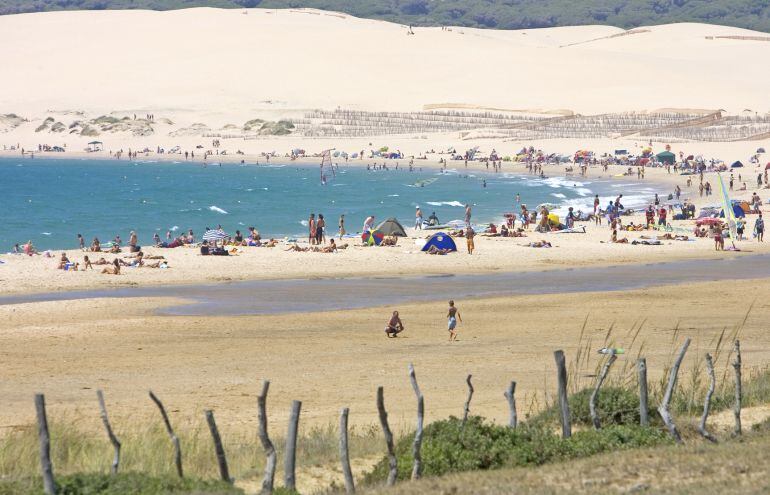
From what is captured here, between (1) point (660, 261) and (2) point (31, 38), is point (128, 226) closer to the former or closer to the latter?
(1) point (660, 261)

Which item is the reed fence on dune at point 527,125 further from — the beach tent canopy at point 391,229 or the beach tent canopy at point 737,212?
the beach tent canopy at point 391,229

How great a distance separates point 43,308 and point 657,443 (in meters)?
17.8

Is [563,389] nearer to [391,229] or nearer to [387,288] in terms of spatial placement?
[387,288]

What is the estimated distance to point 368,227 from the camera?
41781mm

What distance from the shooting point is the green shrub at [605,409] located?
12992mm

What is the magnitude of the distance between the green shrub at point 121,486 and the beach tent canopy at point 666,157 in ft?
241

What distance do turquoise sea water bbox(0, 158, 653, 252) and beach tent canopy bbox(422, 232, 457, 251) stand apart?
34.3 feet

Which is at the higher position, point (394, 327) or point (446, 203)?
point (446, 203)

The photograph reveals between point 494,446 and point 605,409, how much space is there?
110 inches

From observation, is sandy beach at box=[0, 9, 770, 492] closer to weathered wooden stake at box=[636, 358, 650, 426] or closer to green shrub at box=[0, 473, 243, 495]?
weathered wooden stake at box=[636, 358, 650, 426]

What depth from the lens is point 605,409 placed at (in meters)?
13.1

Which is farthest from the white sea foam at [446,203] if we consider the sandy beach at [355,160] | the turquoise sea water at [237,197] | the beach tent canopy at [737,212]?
the beach tent canopy at [737,212]

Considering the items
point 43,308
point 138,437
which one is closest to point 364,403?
point 138,437

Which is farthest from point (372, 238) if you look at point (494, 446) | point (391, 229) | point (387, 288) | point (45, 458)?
point (45, 458)
